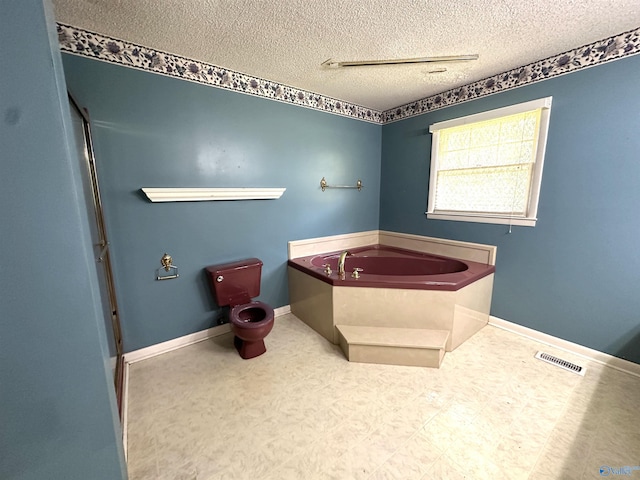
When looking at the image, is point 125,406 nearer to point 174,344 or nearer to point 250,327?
point 174,344

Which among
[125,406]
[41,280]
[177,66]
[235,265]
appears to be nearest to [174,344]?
[125,406]

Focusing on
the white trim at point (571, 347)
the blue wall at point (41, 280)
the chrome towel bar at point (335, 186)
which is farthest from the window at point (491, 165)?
the blue wall at point (41, 280)

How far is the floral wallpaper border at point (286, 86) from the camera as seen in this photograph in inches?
63.9

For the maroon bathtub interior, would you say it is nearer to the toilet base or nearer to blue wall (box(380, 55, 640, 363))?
blue wall (box(380, 55, 640, 363))

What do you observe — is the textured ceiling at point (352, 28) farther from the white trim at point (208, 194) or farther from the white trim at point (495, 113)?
the white trim at point (208, 194)

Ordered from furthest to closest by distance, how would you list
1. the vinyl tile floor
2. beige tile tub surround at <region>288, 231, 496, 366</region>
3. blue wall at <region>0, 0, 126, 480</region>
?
beige tile tub surround at <region>288, 231, 496, 366</region>, the vinyl tile floor, blue wall at <region>0, 0, 126, 480</region>

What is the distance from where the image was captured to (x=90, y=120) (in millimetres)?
1683

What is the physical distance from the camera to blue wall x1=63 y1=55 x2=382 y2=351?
1.78m

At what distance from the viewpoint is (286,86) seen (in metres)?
2.44

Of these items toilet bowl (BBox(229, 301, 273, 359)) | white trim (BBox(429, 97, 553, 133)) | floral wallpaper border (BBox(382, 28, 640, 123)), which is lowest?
toilet bowl (BBox(229, 301, 273, 359))

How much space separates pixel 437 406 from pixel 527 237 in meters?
1.67

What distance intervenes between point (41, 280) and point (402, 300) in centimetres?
202

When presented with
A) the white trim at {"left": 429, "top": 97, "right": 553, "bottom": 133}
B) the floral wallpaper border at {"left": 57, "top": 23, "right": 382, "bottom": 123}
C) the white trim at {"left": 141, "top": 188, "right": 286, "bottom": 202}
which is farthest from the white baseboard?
the white trim at {"left": 429, "top": 97, "right": 553, "bottom": 133}

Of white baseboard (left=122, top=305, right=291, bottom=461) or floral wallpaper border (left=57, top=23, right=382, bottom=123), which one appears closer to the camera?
floral wallpaper border (left=57, top=23, right=382, bottom=123)
